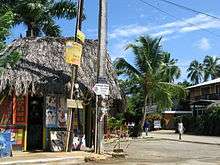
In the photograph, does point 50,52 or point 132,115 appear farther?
point 132,115

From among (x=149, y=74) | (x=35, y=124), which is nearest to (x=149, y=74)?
(x=149, y=74)

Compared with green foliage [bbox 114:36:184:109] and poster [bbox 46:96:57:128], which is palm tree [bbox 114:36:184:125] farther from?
poster [bbox 46:96:57:128]

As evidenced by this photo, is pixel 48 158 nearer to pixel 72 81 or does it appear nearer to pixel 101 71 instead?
pixel 72 81

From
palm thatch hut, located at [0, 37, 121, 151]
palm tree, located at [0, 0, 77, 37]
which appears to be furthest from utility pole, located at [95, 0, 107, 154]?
palm tree, located at [0, 0, 77, 37]

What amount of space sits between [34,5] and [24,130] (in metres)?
12.5

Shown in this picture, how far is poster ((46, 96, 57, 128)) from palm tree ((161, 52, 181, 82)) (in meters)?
24.7

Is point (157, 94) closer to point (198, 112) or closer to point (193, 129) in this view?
point (193, 129)

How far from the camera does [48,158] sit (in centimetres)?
1784

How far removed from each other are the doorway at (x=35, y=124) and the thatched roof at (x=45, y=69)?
4.96 ft

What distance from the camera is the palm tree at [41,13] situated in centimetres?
3084

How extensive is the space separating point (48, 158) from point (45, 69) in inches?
173

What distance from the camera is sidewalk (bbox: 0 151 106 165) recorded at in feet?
55.6

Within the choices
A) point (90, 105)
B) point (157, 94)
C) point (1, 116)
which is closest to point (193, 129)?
point (157, 94)

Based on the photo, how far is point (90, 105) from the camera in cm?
2233
